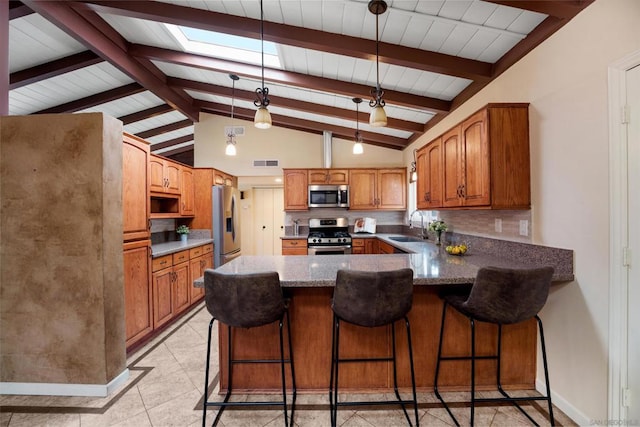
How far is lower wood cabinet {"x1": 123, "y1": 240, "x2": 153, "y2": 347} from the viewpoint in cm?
254

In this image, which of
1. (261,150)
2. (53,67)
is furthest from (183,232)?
(53,67)

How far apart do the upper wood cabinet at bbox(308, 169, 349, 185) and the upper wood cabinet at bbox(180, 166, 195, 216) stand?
1992 mm

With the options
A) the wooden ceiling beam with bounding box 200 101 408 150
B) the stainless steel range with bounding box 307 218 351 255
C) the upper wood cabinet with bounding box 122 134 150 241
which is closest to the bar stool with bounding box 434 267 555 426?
the upper wood cabinet with bounding box 122 134 150 241

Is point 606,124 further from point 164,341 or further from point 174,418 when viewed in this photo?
point 164,341

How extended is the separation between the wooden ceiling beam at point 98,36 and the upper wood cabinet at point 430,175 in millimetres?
3652

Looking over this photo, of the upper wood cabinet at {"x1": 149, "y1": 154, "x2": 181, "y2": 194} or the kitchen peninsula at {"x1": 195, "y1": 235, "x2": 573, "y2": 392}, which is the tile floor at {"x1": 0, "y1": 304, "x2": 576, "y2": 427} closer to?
the kitchen peninsula at {"x1": 195, "y1": 235, "x2": 573, "y2": 392}

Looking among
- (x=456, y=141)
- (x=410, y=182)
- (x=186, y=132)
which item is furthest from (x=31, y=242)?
(x=186, y=132)

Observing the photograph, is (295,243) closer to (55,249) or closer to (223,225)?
(223,225)

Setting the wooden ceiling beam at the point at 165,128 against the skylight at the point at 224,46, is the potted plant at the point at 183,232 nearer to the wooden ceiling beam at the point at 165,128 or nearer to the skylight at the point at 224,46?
the skylight at the point at 224,46

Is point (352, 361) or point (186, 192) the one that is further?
point (186, 192)

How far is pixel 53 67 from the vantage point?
3262mm

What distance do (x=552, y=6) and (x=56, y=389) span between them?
13.8 feet

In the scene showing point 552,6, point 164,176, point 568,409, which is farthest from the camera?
point 164,176

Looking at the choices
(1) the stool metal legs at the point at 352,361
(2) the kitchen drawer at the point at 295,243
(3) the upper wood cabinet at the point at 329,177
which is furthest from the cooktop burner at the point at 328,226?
(1) the stool metal legs at the point at 352,361
